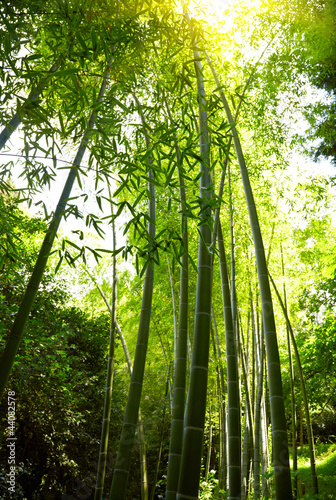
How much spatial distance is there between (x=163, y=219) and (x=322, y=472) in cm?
893

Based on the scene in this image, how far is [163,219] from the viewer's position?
4.62 meters

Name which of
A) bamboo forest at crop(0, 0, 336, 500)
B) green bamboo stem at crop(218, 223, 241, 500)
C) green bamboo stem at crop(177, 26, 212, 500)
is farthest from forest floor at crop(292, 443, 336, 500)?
green bamboo stem at crop(177, 26, 212, 500)

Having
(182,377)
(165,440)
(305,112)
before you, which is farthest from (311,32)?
(165,440)

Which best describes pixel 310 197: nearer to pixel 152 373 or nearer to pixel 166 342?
pixel 166 342

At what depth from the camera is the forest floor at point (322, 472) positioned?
8.41 metres

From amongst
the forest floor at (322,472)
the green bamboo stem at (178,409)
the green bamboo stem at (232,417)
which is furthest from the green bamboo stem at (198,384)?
the forest floor at (322,472)

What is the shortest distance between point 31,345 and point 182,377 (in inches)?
115

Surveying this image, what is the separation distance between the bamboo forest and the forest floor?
0.72 ft

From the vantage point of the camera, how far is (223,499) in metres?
5.89

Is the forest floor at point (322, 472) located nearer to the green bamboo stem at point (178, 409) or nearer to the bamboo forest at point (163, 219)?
the bamboo forest at point (163, 219)

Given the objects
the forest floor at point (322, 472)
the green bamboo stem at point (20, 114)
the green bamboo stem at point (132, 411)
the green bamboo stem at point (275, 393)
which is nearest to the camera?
the green bamboo stem at point (20, 114)

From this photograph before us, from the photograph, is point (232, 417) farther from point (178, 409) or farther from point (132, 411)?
point (132, 411)

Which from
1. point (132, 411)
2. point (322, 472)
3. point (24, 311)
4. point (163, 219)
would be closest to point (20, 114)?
point (24, 311)

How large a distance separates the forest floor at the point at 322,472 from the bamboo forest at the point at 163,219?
22 centimetres
